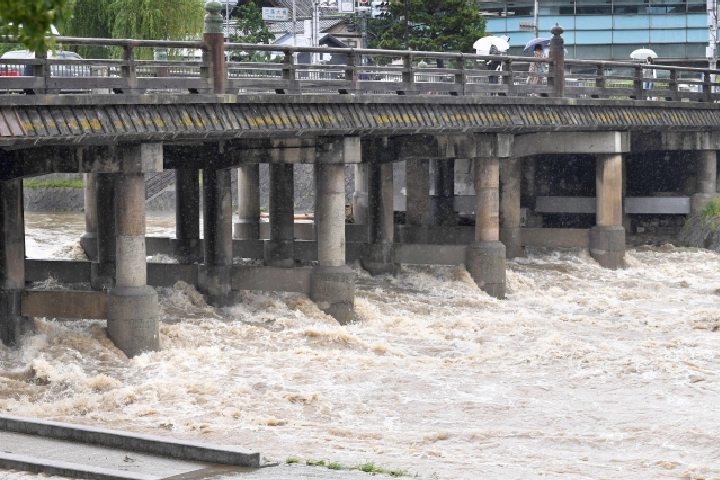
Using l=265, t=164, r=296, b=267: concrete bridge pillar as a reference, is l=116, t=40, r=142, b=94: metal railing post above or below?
above

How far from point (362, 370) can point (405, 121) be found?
7507 mm

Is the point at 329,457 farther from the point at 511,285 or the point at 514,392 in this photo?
the point at 511,285

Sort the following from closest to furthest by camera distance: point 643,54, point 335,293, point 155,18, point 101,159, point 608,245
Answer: point 101,159
point 335,293
point 608,245
point 643,54
point 155,18

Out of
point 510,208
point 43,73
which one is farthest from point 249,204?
point 43,73

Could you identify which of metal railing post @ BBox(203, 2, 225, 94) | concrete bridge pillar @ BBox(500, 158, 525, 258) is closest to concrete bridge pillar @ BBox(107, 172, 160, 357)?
metal railing post @ BBox(203, 2, 225, 94)

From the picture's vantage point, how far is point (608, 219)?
35906 millimetres

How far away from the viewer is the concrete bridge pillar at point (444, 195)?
141ft

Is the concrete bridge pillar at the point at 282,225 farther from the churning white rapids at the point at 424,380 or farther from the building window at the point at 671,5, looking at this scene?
the building window at the point at 671,5

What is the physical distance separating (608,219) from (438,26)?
2130 cm

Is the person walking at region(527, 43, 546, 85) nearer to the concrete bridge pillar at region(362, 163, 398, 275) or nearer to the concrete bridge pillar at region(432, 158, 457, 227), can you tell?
the concrete bridge pillar at region(362, 163, 398, 275)

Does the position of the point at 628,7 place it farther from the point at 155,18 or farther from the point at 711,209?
the point at 711,209

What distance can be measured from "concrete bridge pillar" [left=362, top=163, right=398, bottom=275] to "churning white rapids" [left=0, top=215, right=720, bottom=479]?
2468 mm

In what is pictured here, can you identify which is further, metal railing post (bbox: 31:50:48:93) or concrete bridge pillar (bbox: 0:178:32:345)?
concrete bridge pillar (bbox: 0:178:32:345)

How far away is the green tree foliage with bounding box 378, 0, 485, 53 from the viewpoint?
Answer: 5497 centimetres
